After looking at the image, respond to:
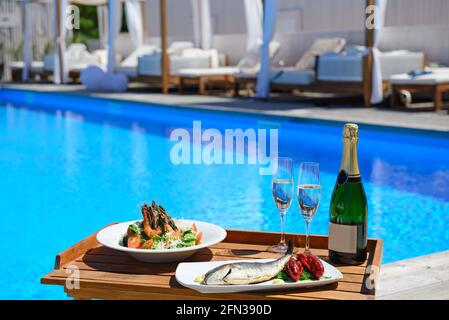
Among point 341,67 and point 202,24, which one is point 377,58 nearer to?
point 341,67

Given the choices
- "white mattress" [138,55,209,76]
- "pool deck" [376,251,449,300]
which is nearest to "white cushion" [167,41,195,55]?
"white mattress" [138,55,209,76]

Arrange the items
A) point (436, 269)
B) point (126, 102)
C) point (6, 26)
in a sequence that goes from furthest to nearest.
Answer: point (6, 26) → point (126, 102) → point (436, 269)

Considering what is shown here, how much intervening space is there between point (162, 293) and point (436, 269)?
1508 millimetres

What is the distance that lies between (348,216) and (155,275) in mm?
441

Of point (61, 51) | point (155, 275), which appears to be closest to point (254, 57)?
point (61, 51)

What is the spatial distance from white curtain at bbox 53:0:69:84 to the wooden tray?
13.5m

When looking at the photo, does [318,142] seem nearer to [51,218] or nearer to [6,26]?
[51,218]

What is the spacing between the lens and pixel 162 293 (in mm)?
1416

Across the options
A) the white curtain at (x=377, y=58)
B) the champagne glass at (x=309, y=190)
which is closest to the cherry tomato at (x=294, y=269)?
the champagne glass at (x=309, y=190)

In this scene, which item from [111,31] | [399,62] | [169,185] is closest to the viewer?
[169,185]

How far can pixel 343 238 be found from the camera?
157cm

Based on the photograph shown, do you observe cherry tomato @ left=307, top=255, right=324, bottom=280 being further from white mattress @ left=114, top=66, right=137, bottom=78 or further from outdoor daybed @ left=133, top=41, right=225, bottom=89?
white mattress @ left=114, top=66, right=137, bottom=78

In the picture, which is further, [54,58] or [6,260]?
[54,58]

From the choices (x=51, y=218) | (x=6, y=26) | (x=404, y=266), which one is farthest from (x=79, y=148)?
(x=6, y=26)
